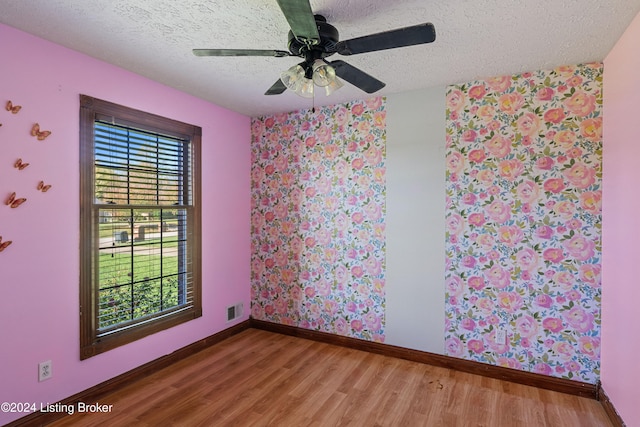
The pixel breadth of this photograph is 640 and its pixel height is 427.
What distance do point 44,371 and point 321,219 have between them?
2433 mm

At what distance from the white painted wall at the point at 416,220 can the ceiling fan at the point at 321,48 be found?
3.61 ft

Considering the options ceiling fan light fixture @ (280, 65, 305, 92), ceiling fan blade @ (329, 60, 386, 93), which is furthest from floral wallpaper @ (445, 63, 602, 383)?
ceiling fan light fixture @ (280, 65, 305, 92)

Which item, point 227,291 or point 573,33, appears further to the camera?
point 227,291

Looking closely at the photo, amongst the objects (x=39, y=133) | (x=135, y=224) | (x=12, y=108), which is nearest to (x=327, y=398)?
(x=135, y=224)

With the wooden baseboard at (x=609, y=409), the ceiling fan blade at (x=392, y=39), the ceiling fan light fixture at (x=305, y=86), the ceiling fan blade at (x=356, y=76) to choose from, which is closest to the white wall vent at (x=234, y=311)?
the ceiling fan light fixture at (x=305, y=86)

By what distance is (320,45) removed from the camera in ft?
5.31

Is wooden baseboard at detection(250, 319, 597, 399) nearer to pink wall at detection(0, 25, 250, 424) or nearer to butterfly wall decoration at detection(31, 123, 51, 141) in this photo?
pink wall at detection(0, 25, 250, 424)

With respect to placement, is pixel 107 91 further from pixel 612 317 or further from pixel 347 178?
pixel 612 317

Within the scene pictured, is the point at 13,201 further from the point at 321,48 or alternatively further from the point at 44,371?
the point at 321,48

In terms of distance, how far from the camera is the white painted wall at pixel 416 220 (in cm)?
277

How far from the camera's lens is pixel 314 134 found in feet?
11.1

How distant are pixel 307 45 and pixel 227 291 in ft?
8.94

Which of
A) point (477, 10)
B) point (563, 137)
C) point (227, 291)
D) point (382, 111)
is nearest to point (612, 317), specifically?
point (563, 137)

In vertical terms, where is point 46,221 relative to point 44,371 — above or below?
above
